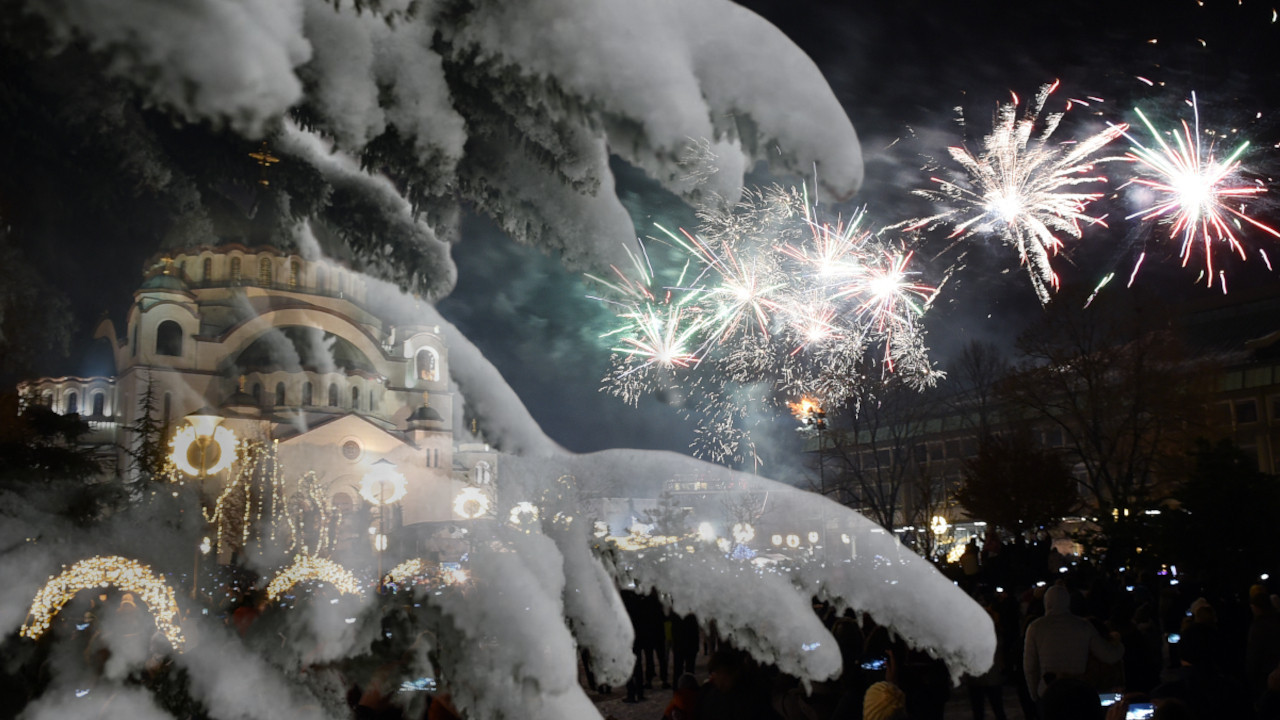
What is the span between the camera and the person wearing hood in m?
5.84

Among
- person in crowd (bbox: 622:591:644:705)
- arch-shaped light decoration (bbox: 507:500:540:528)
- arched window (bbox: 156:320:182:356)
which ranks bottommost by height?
person in crowd (bbox: 622:591:644:705)

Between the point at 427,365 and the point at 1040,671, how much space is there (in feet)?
14.6

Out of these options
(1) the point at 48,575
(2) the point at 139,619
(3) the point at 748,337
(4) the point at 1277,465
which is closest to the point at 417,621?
(2) the point at 139,619

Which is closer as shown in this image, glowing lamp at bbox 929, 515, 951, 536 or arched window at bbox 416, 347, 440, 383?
arched window at bbox 416, 347, 440, 383

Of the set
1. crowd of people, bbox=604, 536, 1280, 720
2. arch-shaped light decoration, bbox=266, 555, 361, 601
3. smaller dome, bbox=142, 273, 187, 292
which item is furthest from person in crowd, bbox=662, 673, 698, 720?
smaller dome, bbox=142, 273, 187, 292

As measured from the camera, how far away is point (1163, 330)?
88.2 feet

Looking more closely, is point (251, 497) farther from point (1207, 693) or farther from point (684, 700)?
point (1207, 693)

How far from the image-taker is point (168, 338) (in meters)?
4.10

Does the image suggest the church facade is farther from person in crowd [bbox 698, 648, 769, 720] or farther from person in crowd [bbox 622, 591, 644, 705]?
person in crowd [bbox 622, 591, 644, 705]

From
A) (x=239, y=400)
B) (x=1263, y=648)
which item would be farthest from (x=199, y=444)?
(x=1263, y=648)

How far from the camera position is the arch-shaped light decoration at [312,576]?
4551 mm

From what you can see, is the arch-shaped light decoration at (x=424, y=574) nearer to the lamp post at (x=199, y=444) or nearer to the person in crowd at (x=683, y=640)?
the lamp post at (x=199, y=444)

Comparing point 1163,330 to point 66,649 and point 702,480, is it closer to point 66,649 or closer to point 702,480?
point 702,480

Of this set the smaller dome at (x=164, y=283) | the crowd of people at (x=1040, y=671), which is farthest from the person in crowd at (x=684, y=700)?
the smaller dome at (x=164, y=283)
